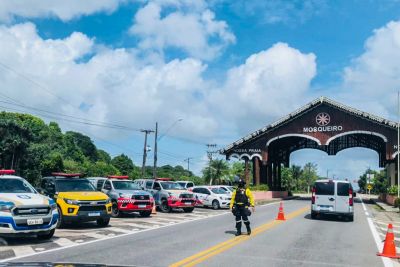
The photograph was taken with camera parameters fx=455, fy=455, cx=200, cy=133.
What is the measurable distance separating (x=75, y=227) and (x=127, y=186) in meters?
5.37

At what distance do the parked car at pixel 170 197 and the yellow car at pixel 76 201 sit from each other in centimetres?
819

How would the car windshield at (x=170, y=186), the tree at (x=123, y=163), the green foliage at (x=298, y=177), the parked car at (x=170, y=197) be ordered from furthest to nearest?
the tree at (x=123, y=163)
the green foliage at (x=298, y=177)
the car windshield at (x=170, y=186)
the parked car at (x=170, y=197)

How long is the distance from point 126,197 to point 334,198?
31.4 feet

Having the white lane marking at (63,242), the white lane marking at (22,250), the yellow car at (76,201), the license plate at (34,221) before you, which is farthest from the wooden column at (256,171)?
the white lane marking at (22,250)

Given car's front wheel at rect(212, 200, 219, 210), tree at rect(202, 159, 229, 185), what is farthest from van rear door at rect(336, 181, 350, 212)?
tree at rect(202, 159, 229, 185)

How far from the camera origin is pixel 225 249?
37.3ft

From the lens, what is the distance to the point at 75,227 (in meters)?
16.6

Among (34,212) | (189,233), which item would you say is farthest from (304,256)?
(34,212)

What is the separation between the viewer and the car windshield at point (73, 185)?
54.6ft

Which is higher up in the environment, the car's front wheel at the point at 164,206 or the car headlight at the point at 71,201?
the car headlight at the point at 71,201

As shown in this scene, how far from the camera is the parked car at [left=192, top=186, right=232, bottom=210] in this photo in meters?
30.1

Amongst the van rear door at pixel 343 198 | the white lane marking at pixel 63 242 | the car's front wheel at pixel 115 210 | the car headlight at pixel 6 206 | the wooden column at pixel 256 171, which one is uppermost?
the wooden column at pixel 256 171

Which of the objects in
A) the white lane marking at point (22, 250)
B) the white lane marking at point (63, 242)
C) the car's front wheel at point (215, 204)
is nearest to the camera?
→ the white lane marking at point (22, 250)

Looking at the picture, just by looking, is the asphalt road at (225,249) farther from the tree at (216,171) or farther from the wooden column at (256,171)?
the tree at (216,171)
